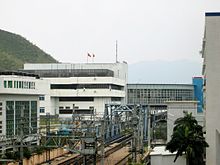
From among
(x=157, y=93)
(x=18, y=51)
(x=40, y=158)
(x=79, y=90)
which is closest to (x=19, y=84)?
(x=40, y=158)

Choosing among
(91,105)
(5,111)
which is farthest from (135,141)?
(91,105)

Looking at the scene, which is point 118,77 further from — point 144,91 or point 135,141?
point 135,141

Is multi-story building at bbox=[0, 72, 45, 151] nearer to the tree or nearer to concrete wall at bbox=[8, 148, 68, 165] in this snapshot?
concrete wall at bbox=[8, 148, 68, 165]

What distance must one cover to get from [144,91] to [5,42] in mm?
39768

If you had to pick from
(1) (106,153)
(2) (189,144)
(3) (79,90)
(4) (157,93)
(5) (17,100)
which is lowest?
(1) (106,153)

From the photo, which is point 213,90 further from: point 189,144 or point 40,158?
point 40,158

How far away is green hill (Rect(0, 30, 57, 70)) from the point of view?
3312 inches

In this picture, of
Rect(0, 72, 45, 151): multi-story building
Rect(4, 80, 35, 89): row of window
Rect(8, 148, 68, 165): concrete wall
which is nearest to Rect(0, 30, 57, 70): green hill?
Rect(0, 72, 45, 151): multi-story building

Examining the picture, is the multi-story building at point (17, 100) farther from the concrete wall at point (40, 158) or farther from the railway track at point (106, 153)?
the railway track at point (106, 153)

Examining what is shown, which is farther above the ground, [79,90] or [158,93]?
[79,90]

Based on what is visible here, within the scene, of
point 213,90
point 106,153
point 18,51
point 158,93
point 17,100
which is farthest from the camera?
point 18,51

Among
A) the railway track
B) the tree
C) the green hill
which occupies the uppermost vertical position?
the green hill

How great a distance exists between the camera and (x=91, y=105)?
61.4 meters

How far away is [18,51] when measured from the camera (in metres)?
96.1
